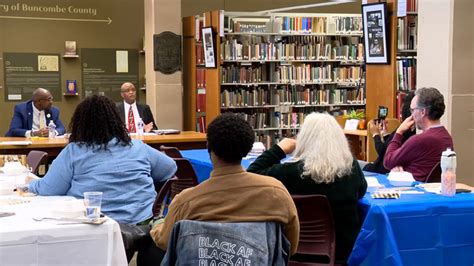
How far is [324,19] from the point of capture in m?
11.3

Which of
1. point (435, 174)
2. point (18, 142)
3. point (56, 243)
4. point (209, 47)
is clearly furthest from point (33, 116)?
point (56, 243)

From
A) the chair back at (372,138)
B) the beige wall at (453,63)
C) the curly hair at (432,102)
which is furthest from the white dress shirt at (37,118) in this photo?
the curly hair at (432,102)

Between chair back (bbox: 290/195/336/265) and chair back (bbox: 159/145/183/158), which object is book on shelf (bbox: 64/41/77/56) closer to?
chair back (bbox: 159/145/183/158)

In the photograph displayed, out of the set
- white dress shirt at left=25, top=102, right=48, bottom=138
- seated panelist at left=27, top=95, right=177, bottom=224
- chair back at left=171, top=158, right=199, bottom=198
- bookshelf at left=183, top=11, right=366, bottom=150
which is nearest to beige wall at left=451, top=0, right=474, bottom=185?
chair back at left=171, top=158, right=199, bottom=198

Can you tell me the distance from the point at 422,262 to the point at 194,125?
781cm

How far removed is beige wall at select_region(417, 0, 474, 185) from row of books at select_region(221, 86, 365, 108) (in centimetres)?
385

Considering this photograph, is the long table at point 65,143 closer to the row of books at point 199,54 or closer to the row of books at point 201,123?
the row of books at point 201,123

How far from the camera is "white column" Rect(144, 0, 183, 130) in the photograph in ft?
34.8

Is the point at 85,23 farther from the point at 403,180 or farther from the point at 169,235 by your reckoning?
the point at 169,235

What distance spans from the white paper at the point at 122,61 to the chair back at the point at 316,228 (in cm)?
988

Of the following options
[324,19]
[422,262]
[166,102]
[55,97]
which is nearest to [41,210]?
[422,262]

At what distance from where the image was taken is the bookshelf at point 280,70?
35.7 ft

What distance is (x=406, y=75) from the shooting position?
825 centimetres

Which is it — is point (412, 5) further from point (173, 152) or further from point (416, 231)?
point (416, 231)
